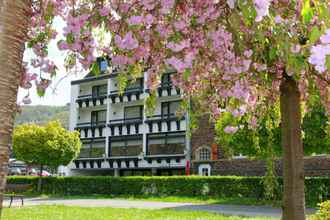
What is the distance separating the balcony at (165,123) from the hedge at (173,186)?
11775mm

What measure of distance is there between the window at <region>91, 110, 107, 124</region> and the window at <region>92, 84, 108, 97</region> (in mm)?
1976

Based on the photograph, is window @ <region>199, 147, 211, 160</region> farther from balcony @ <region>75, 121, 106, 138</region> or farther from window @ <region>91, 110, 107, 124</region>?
window @ <region>91, 110, 107, 124</region>

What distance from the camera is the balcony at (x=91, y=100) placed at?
50.8 meters

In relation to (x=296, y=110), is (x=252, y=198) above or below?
below

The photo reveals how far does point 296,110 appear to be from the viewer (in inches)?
290

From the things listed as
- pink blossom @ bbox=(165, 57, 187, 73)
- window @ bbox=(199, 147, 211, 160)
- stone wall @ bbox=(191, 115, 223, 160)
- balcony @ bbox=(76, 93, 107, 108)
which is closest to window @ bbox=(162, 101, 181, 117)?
stone wall @ bbox=(191, 115, 223, 160)

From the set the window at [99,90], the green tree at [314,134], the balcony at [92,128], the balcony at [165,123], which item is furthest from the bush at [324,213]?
the window at [99,90]

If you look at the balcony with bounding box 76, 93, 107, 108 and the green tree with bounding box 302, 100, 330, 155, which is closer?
the green tree with bounding box 302, 100, 330, 155

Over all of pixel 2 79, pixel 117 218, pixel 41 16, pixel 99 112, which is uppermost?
pixel 99 112

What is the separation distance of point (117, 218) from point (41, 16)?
11533mm

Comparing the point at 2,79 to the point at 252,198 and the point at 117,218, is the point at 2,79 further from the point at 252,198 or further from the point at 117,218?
the point at 252,198

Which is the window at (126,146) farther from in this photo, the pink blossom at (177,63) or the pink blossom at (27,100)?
the pink blossom at (177,63)

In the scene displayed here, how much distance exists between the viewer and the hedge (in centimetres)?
2488

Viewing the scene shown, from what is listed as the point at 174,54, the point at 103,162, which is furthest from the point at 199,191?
the point at 174,54
